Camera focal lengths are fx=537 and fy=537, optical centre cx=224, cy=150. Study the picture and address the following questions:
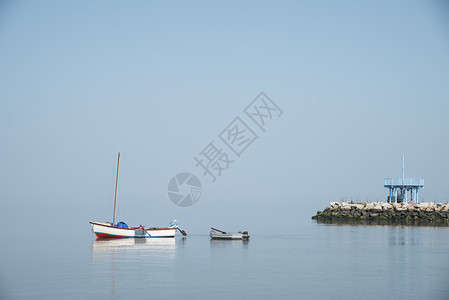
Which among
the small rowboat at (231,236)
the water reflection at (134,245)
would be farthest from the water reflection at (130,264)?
the small rowboat at (231,236)

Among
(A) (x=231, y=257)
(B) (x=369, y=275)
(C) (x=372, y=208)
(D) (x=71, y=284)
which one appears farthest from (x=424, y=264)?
(C) (x=372, y=208)

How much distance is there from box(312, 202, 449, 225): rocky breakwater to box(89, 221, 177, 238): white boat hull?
194 ft

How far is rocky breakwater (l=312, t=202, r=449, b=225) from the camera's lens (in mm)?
110875

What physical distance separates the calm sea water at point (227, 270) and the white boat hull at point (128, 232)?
7.20 feet

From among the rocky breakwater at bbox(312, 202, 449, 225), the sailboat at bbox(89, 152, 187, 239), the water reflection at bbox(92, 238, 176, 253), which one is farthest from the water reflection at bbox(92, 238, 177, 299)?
the rocky breakwater at bbox(312, 202, 449, 225)

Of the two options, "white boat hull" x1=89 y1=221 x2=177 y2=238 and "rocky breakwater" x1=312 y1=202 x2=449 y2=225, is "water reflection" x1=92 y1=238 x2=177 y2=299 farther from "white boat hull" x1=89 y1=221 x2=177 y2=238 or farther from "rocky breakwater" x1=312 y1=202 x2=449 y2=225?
"rocky breakwater" x1=312 y1=202 x2=449 y2=225

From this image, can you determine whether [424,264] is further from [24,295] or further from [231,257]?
[24,295]

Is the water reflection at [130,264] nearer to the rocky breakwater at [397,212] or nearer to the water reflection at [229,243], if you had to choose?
the water reflection at [229,243]

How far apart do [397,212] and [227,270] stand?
3089 inches

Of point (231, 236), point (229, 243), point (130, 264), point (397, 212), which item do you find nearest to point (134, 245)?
point (229, 243)

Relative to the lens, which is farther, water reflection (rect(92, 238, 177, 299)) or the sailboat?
the sailboat

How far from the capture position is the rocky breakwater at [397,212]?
364ft

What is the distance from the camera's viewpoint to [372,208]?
11662cm

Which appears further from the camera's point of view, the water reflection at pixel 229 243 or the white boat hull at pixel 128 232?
Answer: the white boat hull at pixel 128 232
